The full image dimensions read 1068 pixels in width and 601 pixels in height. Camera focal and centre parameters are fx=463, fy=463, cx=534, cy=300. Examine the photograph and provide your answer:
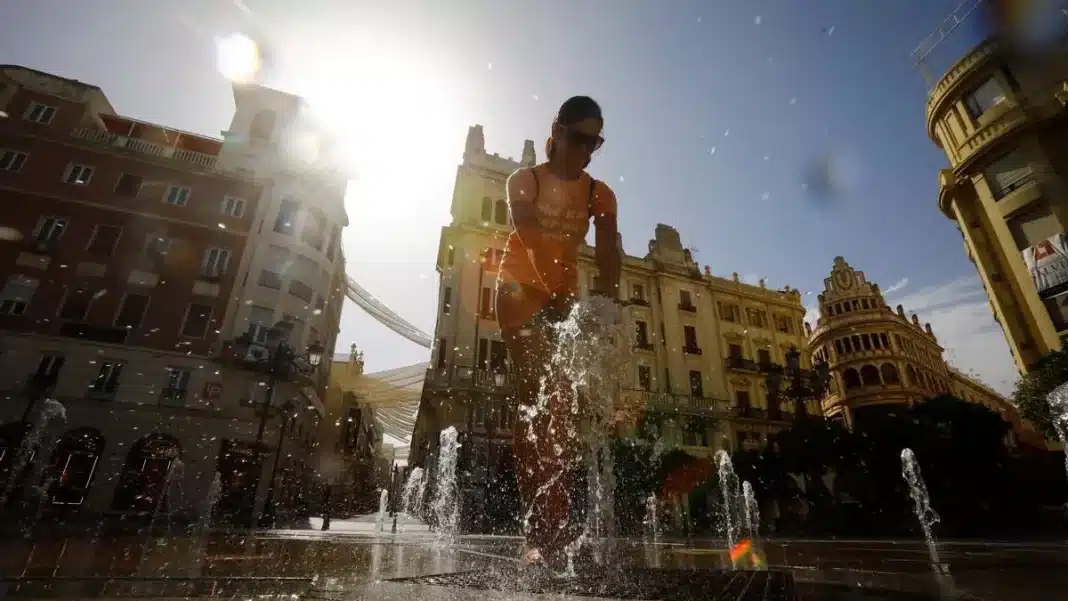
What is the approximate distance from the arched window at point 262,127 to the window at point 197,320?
10.8 meters

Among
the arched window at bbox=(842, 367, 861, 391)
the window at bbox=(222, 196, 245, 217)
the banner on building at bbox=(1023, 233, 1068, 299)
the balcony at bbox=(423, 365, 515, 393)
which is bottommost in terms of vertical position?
the balcony at bbox=(423, 365, 515, 393)

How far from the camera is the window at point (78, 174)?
20.8 meters

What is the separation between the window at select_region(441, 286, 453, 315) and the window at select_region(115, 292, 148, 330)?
12.6 meters

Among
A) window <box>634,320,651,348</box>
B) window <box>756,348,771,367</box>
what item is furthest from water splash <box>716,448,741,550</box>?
window <box>756,348,771,367</box>

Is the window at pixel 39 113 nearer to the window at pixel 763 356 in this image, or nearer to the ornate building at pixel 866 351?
the window at pixel 763 356

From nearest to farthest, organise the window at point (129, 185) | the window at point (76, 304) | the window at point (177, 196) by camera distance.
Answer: the window at point (76, 304) < the window at point (129, 185) < the window at point (177, 196)

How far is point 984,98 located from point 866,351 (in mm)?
23953

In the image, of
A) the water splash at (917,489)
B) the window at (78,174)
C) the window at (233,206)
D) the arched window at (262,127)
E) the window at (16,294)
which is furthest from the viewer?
the arched window at (262,127)

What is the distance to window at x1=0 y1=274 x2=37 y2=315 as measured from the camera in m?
18.0

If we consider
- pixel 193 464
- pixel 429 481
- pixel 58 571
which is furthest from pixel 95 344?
pixel 58 571

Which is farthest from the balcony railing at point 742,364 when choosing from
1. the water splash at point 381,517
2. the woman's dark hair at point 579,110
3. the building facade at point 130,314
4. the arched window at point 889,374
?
the woman's dark hair at point 579,110

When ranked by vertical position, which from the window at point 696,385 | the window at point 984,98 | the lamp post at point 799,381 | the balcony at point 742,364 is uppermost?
the window at point 984,98

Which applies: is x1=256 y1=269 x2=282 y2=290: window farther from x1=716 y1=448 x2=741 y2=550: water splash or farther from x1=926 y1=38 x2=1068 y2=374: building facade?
x1=926 y1=38 x2=1068 y2=374: building facade

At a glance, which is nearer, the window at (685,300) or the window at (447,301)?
the window at (447,301)
